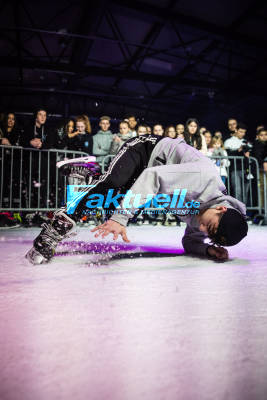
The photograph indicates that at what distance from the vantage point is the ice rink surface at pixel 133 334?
1.85 ft

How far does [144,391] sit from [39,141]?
4.14m

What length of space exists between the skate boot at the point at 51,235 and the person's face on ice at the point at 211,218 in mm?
782

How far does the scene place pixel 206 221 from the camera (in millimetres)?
1726

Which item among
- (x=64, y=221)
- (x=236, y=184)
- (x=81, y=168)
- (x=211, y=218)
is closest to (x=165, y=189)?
(x=211, y=218)

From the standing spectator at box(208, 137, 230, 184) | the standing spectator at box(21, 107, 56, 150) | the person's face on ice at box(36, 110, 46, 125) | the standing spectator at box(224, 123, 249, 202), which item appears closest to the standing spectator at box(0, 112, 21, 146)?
the standing spectator at box(21, 107, 56, 150)

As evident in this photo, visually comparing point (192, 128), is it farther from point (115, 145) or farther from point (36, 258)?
point (36, 258)

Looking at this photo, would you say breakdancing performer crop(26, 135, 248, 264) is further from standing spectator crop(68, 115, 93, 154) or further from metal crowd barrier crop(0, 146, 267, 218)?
standing spectator crop(68, 115, 93, 154)

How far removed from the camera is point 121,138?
196 inches

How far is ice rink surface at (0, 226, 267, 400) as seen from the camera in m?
0.56
